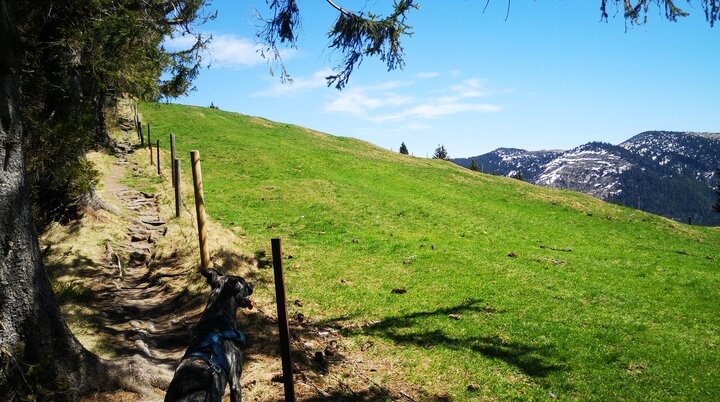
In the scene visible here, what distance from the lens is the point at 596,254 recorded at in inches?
695

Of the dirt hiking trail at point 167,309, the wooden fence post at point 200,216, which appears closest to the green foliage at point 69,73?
the dirt hiking trail at point 167,309

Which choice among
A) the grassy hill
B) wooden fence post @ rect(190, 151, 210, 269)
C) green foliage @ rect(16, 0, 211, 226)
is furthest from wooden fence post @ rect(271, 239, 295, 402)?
green foliage @ rect(16, 0, 211, 226)

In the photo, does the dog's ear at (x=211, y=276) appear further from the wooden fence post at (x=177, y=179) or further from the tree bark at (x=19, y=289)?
the wooden fence post at (x=177, y=179)

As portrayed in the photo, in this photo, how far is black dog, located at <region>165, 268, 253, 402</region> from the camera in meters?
4.11

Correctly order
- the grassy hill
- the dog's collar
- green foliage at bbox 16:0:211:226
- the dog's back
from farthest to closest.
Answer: green foliage at bbox 16:0:211:226 < the grassy hill < the dog's collar < the dog's back

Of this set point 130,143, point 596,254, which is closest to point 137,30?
point 596,254

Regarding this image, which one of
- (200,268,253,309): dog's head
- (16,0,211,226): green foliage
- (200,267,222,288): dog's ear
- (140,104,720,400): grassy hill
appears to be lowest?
(140,104,720,400): grassy hill

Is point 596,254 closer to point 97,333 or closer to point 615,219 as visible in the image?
point 615,219

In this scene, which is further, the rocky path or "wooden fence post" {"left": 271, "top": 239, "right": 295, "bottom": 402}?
the rocky path

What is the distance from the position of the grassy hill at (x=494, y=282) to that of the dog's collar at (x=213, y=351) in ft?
11.5

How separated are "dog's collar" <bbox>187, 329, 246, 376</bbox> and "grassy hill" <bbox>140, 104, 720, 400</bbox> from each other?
3.50m

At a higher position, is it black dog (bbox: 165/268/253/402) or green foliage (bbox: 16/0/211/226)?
green foliage (bbox: 16/0/211/226)

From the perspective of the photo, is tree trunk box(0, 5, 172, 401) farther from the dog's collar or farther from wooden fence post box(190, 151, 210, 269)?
wooden fence post box(190, 151, 210, 269)

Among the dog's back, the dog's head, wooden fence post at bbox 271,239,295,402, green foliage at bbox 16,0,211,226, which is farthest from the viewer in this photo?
green foliage at bbox 16,0,211,226
